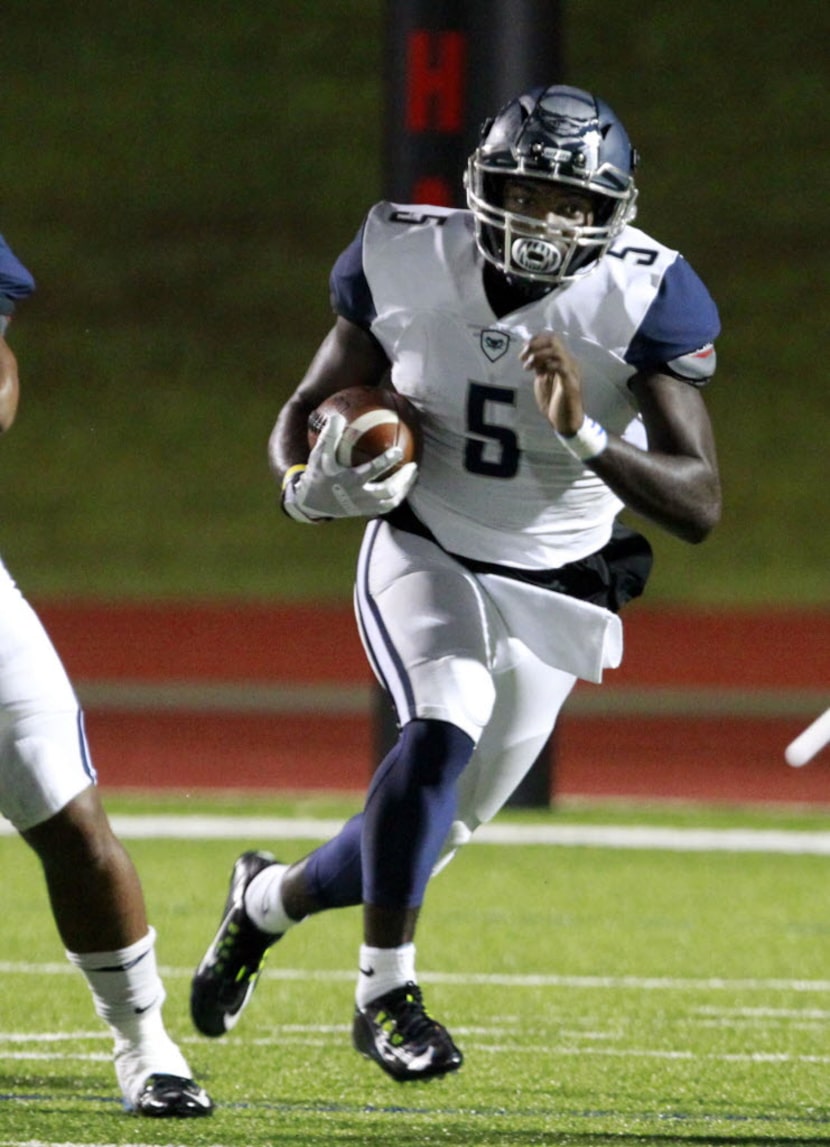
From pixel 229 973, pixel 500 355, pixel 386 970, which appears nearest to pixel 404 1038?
pixel 386 970

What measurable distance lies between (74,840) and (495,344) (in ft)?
3.54

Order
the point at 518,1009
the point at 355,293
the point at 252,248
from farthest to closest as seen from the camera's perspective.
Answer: the point at 252,248, the point at 518,1009, the point at 355,293

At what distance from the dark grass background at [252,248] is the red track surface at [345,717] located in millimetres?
1256

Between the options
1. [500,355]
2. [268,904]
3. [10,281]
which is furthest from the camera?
[268,904]

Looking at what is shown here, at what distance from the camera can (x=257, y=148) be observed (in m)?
18.0

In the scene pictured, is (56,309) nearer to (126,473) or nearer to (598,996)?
(126,473)

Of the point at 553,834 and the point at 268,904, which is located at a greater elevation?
the point at 268,904

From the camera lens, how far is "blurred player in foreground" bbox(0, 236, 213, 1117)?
2945 millimetres

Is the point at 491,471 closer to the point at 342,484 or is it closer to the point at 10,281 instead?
the point at 342,484

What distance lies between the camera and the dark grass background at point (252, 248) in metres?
14.8

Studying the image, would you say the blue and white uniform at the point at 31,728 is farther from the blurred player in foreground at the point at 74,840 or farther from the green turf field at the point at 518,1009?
the green turf field at the point at 518,1009

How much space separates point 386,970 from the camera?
321cm

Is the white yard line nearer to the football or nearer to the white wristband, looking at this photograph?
the football

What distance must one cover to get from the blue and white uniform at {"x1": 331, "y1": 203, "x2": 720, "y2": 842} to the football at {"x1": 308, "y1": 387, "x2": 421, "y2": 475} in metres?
0.10
